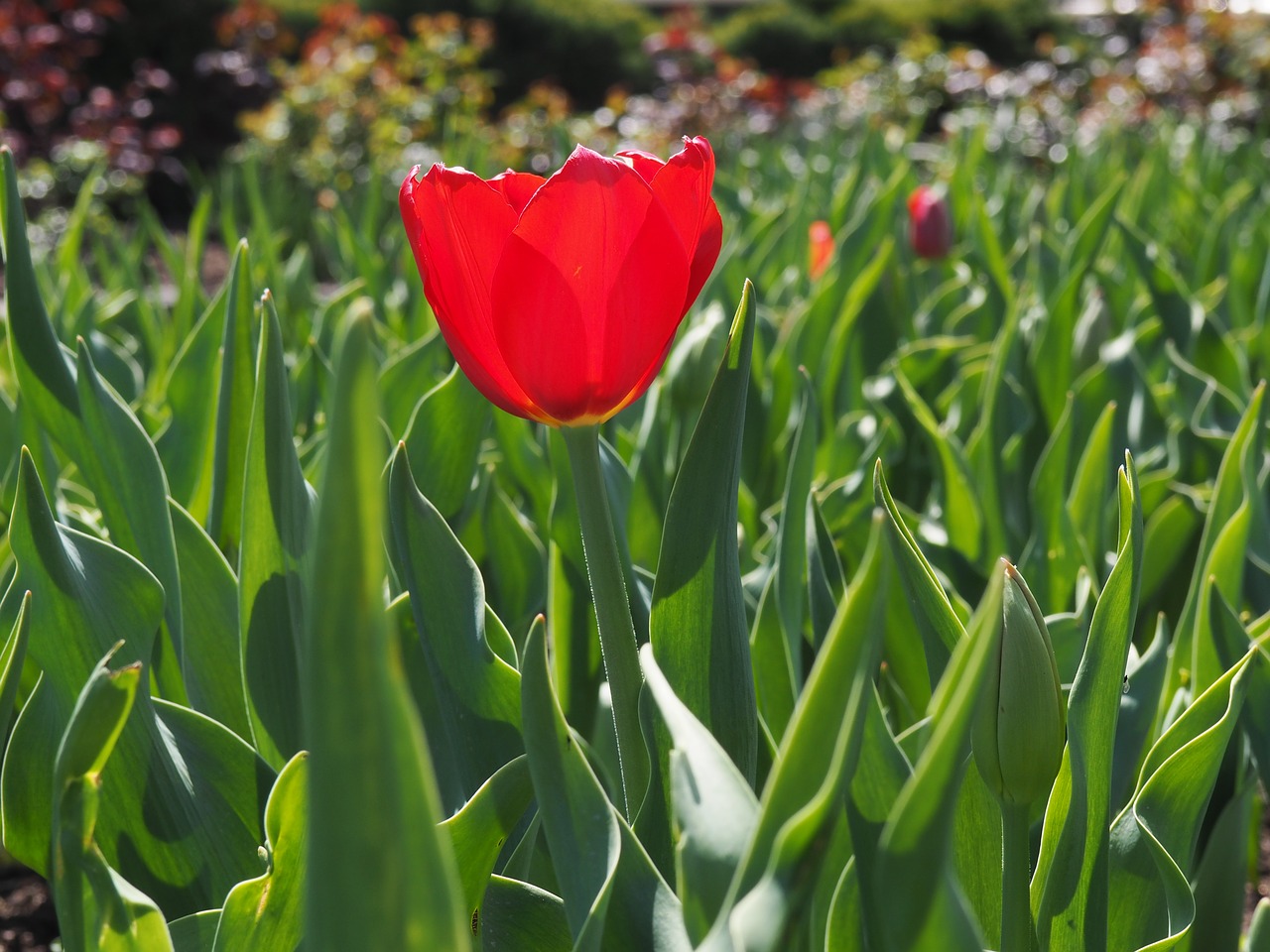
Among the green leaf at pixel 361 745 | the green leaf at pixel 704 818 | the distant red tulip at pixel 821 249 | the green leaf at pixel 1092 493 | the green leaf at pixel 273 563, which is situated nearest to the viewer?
the green leaf at pixel 361 745

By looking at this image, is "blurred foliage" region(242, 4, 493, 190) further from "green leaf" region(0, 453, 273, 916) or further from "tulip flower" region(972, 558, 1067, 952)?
"tulip flower" region(972, 558, 1067, 952)

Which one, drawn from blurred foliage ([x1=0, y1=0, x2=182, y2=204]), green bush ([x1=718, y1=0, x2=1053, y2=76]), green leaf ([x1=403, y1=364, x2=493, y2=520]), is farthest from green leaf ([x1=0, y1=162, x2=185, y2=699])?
green bush ([x1=718, y1=0, x2=1053, y2=76])

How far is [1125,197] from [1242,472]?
2.14 meters

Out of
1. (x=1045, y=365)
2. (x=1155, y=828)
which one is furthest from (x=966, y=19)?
(x=1155, y=828)

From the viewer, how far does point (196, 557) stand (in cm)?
91

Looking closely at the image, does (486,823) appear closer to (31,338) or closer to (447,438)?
(447,438)

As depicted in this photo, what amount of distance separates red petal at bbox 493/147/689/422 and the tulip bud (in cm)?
20

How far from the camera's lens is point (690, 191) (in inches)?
23.9

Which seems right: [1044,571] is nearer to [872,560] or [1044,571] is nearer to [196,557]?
[196,557]

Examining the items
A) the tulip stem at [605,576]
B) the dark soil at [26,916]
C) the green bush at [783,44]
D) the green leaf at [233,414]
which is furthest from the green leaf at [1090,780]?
the green bush at [783,44]

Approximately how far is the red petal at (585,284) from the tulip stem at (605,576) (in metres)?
0.03

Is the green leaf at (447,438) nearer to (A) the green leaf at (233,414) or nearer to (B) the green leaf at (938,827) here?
(A) the green leaf at (233,414)

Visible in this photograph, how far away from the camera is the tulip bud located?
21.6 inches

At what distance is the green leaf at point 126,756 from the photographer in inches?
28.3
